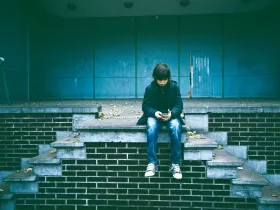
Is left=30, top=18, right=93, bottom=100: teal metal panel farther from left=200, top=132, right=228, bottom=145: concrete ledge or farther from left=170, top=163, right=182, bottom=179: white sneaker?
left=170, top=163, right=182, bottom=179: white sneaker

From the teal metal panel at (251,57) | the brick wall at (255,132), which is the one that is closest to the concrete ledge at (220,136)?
the brick wall at (255,132)

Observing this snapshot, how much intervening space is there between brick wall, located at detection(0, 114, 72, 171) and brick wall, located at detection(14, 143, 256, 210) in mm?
1702

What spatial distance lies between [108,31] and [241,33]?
5367mm

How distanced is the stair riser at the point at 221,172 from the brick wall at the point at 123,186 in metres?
0.07

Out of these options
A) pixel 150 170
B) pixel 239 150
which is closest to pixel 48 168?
pixel 150 170

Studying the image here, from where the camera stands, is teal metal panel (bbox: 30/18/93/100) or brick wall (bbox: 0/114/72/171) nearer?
brick wall (bbox: 0/114/72/171)

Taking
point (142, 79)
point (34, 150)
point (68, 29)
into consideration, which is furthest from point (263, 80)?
point (34, 150)

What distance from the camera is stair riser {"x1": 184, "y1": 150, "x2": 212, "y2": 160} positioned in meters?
4.09

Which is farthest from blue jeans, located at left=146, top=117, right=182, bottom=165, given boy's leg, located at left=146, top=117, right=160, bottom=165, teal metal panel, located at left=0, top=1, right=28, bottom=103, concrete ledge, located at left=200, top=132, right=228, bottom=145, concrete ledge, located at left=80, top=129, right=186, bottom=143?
teal metal panel, located at left=0, top=1, right=28, bottom=103

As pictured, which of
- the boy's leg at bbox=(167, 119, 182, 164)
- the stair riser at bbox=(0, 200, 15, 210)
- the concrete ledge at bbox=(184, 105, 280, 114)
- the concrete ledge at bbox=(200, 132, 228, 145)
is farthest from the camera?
the concrete ledge at bbox=(200, 132, 228, 145)

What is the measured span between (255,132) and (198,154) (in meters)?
1.97

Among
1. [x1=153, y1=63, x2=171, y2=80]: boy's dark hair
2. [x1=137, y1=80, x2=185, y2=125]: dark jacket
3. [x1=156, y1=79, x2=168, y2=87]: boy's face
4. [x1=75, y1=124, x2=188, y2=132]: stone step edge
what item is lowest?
[x1=75, y1=124, x2=188, y2=132]: stone step edge

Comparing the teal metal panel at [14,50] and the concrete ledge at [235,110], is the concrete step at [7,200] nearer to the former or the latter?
the concrete ledge at [235,110]

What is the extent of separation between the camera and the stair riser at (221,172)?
159 inches
